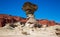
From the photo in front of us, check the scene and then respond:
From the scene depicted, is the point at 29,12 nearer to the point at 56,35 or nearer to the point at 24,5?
the point at 24,5

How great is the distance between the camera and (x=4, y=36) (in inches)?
506

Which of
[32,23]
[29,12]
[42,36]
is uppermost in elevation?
[29,12]

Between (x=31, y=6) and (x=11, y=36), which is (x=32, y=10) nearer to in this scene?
(x=31, y=6)

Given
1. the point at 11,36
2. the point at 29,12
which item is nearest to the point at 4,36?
the point at 11,36

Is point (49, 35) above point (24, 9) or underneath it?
underneath

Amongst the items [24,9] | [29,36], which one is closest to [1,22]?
[24,9]

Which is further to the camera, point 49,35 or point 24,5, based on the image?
point 24,5

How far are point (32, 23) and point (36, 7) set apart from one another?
257 centimetres

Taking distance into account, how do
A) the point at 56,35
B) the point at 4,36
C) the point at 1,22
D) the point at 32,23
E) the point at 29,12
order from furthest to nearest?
the point at 1,22
the point at 29,12
the point at 32,23
the point at 4,36
the point at 56,35

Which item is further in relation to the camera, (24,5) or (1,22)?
(1,22)

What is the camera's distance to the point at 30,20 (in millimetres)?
19719

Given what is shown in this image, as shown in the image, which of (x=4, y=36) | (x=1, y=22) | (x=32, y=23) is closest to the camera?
(x=4, y=36)

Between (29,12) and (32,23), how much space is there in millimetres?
1893

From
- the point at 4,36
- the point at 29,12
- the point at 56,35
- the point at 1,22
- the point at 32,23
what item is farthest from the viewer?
the point at 1,22
